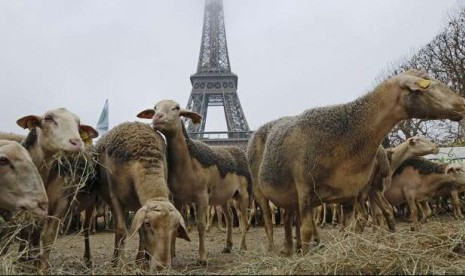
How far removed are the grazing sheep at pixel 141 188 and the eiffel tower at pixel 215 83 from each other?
42607 mm

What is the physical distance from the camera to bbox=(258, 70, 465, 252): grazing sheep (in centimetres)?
575

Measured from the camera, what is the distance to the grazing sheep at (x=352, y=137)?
5746mm

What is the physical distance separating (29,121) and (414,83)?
465 cm

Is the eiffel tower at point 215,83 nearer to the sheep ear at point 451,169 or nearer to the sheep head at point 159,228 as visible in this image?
the sheep ear at point 451,169

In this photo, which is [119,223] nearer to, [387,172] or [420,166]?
[387,172]

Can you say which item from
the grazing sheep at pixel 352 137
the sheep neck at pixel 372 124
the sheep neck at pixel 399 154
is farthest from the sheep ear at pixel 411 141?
the sheep neck at pixel 372 124

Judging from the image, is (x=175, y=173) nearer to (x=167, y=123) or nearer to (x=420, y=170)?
(x=167, y=123)

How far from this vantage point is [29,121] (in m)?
6.34

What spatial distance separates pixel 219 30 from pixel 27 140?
209 feet

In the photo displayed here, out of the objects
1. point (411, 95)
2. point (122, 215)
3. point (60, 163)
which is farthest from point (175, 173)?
point (411, 95)

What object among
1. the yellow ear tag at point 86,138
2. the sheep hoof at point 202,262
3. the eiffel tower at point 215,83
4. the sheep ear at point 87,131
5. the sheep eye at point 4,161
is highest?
the eiffel tower at point 215,83

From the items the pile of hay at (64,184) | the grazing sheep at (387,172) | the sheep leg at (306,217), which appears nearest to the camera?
the pile of hay at (64,184)

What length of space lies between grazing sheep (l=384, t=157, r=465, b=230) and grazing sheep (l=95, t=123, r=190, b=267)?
7.55m

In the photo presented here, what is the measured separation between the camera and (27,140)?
662 centimetres
